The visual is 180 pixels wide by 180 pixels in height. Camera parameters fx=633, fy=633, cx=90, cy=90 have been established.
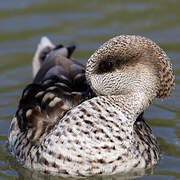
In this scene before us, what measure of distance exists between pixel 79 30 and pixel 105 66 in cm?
481

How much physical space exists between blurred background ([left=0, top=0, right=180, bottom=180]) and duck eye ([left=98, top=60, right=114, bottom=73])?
1.86 metres

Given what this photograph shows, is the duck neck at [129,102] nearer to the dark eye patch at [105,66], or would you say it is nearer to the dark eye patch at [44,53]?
the dark eye patch at [105,66]

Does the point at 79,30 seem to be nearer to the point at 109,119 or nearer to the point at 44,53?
the point at 44,53

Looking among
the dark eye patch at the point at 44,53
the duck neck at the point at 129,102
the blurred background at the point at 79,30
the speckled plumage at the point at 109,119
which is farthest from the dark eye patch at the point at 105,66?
the dark eye patch at the point at 44,53

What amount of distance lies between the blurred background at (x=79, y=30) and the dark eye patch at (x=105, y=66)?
186cm

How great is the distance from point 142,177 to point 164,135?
52.4 inches

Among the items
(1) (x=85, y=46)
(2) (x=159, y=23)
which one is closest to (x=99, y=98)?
(1) (x=85, y=46)

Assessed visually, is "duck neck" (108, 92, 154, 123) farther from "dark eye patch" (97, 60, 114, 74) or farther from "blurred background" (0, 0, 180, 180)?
"blurred background" (0, 0, 180, 180)

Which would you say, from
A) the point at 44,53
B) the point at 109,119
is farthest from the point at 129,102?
the point at 44,53

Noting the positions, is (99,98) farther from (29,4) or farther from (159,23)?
(29,4)

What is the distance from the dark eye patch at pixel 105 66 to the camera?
20.1 ft

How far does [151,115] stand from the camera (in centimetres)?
826

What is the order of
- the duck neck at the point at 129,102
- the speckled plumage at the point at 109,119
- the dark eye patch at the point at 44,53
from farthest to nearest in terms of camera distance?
1. the dark eye patch at the point at 44,53
2. the duck neck at the point at 129,102
3. the speckled plumage at the point at 109,119

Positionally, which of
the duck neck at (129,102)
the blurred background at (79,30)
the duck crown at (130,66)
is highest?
the duck crown at (130,66)
